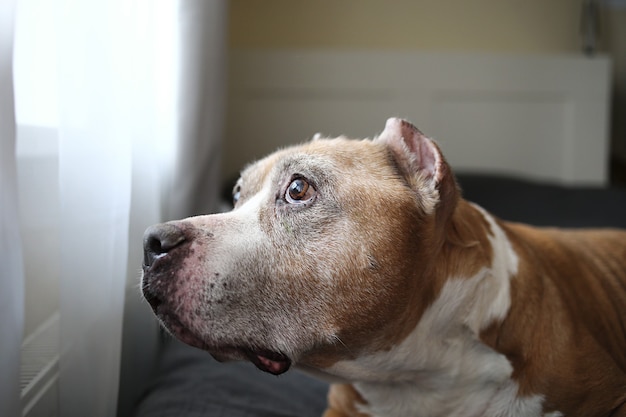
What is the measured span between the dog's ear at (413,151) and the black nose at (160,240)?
45cm

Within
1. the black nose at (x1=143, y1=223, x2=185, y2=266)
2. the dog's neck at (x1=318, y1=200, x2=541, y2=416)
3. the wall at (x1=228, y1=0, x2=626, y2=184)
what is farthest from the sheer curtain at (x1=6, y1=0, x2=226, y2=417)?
the wall at (x1=228, y1=0, x2=626, y2=184)

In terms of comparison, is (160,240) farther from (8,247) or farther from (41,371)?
(41,371)

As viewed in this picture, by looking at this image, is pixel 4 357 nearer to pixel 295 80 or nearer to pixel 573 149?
pixel 295 80

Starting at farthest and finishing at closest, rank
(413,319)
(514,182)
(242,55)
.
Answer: (242,55), (514,182), (413,319)

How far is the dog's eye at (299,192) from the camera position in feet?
3.91

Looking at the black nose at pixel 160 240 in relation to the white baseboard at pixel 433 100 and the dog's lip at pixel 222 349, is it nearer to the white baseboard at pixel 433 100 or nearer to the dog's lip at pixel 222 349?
the dog's lip at pixel 222 349

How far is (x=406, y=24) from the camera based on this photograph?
3.99 metres

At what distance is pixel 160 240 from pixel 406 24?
3249 millimetres

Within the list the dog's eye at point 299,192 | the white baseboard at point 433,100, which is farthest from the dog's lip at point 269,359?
the white baseboard at point 433,100

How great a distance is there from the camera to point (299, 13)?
12.9 ft

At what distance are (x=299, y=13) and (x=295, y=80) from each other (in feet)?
1.40

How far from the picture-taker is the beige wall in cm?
393

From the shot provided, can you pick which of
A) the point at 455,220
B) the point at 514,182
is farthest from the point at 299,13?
the point at 455,220

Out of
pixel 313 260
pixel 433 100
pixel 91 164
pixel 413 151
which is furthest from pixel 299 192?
pixel 433 100
